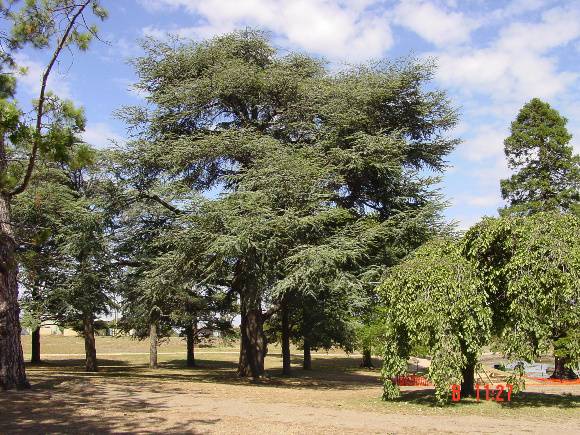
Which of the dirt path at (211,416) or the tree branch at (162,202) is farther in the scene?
the tree branch at (162,202)

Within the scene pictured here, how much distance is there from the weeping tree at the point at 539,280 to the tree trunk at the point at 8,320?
1090 centimetres

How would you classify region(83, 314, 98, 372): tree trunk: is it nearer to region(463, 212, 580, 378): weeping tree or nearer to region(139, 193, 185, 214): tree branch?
region(139, 193, 185, 214): tree branch

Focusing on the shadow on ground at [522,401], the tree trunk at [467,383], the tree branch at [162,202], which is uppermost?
the tree branch at [162,202]

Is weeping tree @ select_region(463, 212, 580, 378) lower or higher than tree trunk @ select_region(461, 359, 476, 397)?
higher

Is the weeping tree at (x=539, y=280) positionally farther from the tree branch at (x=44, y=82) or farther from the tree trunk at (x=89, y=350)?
the tree trunk at (x=89, y=350)

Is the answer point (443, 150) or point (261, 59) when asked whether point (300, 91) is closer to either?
point (261, 59)

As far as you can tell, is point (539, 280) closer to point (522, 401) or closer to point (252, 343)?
point (522, 401)

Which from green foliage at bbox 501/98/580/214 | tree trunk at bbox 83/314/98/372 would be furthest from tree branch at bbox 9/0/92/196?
green foliage at bbox 501/98/580/214

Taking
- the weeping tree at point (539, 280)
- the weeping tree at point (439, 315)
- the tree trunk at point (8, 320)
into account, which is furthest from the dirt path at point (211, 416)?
the weeping tree at point (539, 280)

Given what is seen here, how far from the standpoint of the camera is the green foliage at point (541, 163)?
25.0 meters

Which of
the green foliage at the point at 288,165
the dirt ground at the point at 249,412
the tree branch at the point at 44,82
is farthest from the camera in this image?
the green foliage at the point at 288,165

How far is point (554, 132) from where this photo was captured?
25.7m

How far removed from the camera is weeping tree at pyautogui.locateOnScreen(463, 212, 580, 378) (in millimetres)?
10969

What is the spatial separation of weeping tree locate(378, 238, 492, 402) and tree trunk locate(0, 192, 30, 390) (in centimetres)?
871
